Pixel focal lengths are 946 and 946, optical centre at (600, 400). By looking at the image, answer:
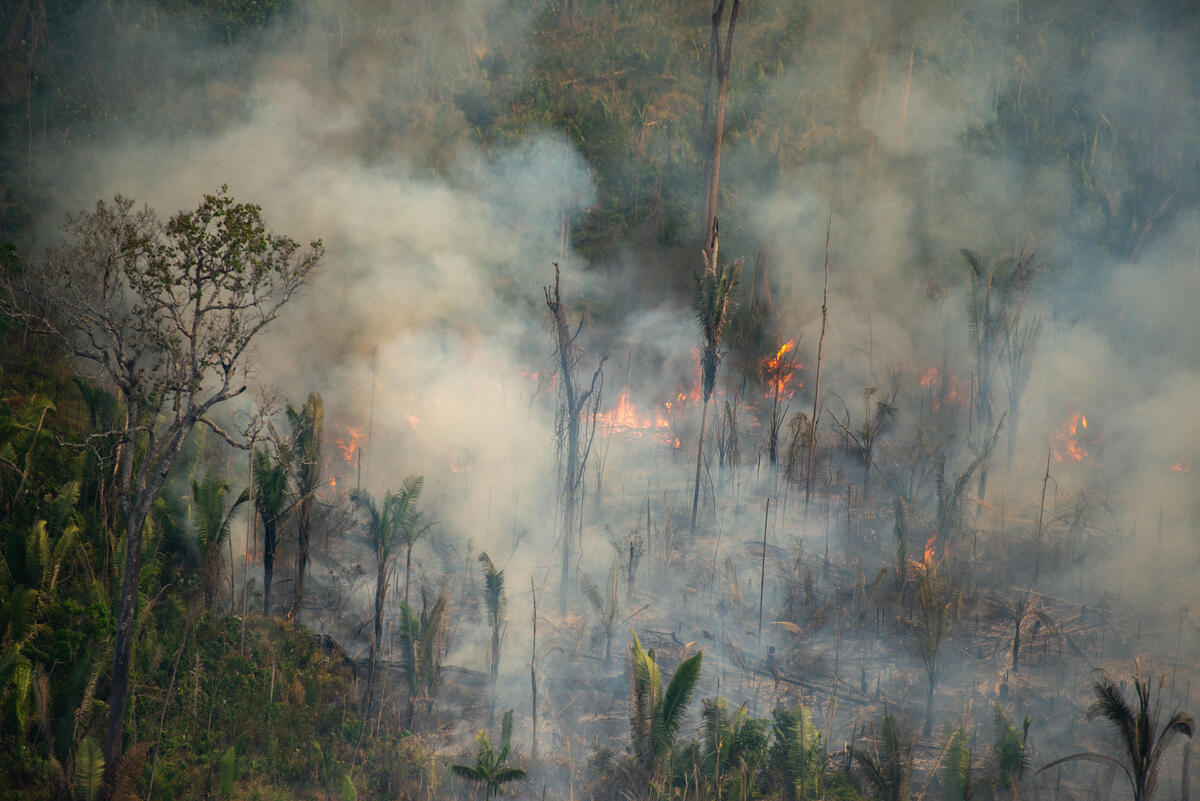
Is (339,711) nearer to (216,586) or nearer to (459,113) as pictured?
(216,586)

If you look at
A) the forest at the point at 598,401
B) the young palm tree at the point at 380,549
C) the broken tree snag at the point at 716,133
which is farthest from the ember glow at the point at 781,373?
the young palm tree at the point at 380,549

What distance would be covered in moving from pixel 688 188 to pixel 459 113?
6275 millimetres

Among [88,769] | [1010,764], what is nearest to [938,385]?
[1010,764]

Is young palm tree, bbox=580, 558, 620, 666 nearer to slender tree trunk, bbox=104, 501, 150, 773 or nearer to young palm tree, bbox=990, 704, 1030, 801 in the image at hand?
young palm tree, bbox=990, 704, 1030, 801

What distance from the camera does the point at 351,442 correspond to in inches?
746

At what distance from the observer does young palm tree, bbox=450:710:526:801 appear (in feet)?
37.6

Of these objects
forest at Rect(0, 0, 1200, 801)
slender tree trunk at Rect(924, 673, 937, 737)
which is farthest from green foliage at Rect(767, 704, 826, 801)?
slender tree trunk at Rect(924, 673, 937, 737)

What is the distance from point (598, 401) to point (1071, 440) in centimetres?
1082

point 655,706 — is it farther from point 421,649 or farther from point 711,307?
point 711,307

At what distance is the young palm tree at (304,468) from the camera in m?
14.6

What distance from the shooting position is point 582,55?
2659cm

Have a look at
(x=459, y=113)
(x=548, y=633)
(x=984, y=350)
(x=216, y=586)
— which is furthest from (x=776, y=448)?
(x=459, y=113)

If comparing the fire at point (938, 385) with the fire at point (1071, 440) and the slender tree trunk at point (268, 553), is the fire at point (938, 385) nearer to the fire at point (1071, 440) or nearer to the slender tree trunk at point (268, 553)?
the fire at point (1071, 440)

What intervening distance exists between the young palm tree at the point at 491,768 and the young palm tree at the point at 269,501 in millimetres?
4530
